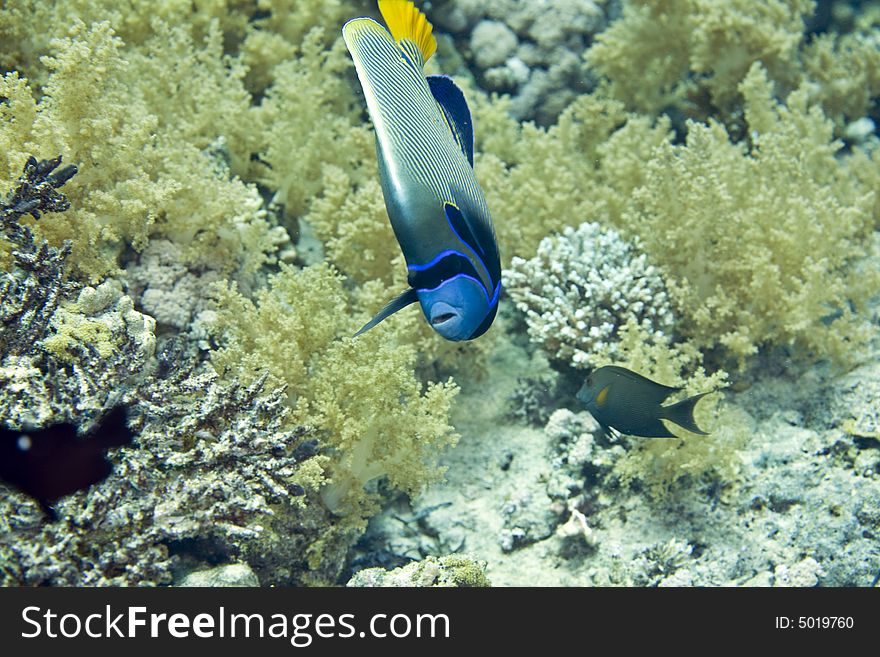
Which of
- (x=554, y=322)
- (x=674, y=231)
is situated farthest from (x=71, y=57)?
(x=674, y=231)

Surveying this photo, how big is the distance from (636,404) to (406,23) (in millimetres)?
2043

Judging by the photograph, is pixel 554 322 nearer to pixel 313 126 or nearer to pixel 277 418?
pixel 277 418

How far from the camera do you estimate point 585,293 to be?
452cm

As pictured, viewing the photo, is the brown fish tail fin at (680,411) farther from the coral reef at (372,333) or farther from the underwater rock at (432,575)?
the underwater rock at (432,575)

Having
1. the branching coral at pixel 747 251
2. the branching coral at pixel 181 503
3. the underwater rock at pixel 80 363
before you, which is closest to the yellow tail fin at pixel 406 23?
the branching coral at pixel 181 503

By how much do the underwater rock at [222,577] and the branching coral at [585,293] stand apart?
7.71ft

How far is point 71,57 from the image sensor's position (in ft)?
10.9

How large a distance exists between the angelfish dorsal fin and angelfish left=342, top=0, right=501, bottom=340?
14cm

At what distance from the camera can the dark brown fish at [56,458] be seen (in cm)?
262

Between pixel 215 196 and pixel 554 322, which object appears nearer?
pixel 215 196

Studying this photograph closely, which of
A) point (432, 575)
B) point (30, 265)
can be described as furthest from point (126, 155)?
point (432, 575)
